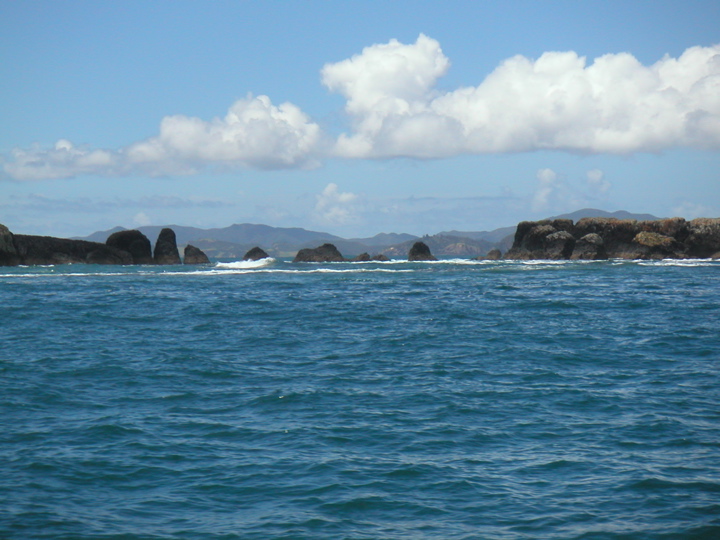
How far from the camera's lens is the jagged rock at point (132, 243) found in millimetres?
113688

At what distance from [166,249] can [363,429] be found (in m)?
108

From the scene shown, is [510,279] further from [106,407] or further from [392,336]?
[106,407]

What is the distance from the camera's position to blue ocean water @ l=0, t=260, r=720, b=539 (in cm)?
1060

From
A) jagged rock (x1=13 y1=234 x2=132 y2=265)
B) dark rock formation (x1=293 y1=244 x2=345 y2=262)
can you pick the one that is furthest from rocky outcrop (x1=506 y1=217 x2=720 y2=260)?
jagged rock (x1=13 y1=234 x2=132 y2=265)

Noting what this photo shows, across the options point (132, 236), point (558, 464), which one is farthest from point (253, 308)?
point (132, 236)

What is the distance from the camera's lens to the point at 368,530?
10.1 metres

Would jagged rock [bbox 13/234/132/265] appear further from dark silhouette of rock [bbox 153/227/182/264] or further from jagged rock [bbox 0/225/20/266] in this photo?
dark silhouette of rock [bbox 153/227/182/264]

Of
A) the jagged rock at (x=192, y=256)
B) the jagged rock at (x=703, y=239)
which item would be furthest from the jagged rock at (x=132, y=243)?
the jagged rock at (x=703, y=239)

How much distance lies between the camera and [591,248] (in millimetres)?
103438

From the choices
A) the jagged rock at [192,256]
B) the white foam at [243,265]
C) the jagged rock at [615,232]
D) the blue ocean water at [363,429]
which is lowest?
the blue ocean water at [363,429]

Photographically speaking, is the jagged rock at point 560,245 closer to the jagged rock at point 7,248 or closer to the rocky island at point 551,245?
the rocky island at point 551,245

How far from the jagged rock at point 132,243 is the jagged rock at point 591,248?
6940cm

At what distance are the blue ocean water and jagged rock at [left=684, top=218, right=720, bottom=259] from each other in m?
74.5

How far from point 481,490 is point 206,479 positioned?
477 cm
